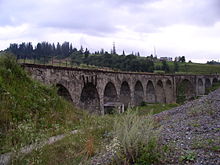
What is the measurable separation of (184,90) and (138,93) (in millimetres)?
17360

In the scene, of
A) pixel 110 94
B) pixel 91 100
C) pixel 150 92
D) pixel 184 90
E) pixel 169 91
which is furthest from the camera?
pixel 184 90

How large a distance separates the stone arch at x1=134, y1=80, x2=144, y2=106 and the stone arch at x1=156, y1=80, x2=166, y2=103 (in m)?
5.86

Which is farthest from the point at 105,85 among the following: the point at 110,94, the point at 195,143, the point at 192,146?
the point at 192,146

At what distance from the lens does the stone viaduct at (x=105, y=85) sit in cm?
1241

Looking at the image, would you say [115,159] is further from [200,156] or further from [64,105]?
[64,105]

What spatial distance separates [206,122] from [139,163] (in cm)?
388

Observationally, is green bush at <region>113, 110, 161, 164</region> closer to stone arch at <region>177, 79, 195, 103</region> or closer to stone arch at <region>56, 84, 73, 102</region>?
stone arch at <region>56, 84, 73, 102</region>

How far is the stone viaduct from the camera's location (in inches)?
488

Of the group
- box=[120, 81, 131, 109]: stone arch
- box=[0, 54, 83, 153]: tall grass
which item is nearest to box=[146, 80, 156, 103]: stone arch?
box=[120, 81, 131, 109]: stone arch

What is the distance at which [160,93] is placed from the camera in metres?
35.0

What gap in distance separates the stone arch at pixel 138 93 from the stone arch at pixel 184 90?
11.8 metres

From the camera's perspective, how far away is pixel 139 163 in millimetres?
4141

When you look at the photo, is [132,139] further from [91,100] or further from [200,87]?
[200,87]

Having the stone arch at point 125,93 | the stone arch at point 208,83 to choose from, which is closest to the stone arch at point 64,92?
the stone arch at point 125,93
